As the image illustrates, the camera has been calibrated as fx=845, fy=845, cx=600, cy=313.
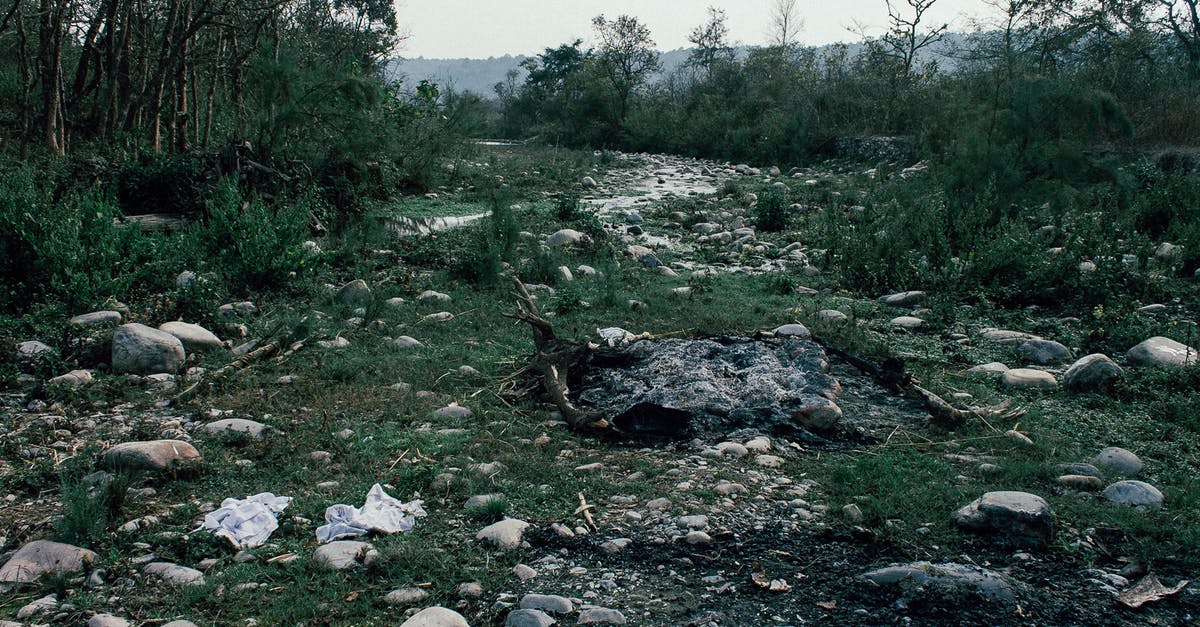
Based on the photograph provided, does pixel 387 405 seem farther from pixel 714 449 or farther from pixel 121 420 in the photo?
pixel 714 449

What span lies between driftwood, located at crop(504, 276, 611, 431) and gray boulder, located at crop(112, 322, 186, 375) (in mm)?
1988

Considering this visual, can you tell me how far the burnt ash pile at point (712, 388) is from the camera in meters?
3.90

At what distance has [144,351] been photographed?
4.70 metres

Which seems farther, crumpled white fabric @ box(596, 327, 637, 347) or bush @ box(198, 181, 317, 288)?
bush @ box(198, 181, 317, 288)

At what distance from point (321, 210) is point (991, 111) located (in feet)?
24.0

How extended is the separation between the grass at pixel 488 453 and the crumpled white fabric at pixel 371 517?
0.07m

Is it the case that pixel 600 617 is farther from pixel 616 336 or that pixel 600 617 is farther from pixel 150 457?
pixel 616 336

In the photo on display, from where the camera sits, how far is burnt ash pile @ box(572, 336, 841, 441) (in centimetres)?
390

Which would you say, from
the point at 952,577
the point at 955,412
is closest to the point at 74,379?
the point at 952,577

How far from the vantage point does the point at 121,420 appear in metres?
4.08

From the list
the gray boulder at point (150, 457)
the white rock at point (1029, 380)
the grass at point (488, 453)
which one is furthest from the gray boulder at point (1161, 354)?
the gray boulder at point (150, 457)

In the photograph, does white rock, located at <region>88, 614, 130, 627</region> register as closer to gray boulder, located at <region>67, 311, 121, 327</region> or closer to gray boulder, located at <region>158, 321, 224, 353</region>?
gray boulder, located at <region>158, 321, 224, 353</region>

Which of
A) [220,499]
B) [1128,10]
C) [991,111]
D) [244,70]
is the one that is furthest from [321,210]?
[1128,10]

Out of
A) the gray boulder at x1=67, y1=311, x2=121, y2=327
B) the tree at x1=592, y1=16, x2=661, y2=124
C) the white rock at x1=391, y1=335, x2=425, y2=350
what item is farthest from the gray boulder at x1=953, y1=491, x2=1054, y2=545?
the tree at x1=592, y1=16, x2=661, y2=124
